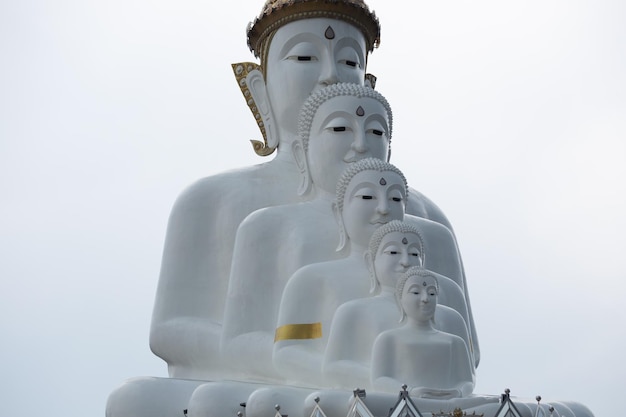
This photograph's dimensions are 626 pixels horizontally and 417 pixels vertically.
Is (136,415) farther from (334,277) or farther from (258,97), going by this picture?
(258,97)

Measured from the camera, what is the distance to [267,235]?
10.1 metres

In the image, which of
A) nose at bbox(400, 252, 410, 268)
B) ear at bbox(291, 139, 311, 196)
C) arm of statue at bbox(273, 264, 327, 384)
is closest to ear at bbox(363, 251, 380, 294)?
nose at bbox(400, 252, 410, 268)

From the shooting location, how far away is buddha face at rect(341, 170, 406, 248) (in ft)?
30.9

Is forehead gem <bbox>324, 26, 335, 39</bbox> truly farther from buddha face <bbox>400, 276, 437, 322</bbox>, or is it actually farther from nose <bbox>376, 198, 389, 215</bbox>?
buddha face <bbox>400, 276, 437, 322</bbox>

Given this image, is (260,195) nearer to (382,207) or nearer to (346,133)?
(346,133)

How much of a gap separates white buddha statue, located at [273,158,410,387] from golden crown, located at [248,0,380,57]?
217 cm

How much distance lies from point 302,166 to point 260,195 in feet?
1.96

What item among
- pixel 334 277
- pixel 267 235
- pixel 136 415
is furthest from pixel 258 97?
pixel 136 415

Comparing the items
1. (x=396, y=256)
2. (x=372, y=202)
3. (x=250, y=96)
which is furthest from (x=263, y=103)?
(x=396, y=256)

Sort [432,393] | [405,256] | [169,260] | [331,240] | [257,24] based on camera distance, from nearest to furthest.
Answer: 1. [432,393]
2. [405,256]
3. [331,240]
4. [169,260]
5. [257,24]

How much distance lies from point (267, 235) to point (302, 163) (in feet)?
3.10

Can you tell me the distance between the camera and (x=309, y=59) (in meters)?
11.0

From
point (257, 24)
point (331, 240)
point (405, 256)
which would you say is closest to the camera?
point (405, 256)

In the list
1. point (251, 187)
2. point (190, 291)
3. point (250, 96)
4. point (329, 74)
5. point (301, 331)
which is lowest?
point (301, 331)
